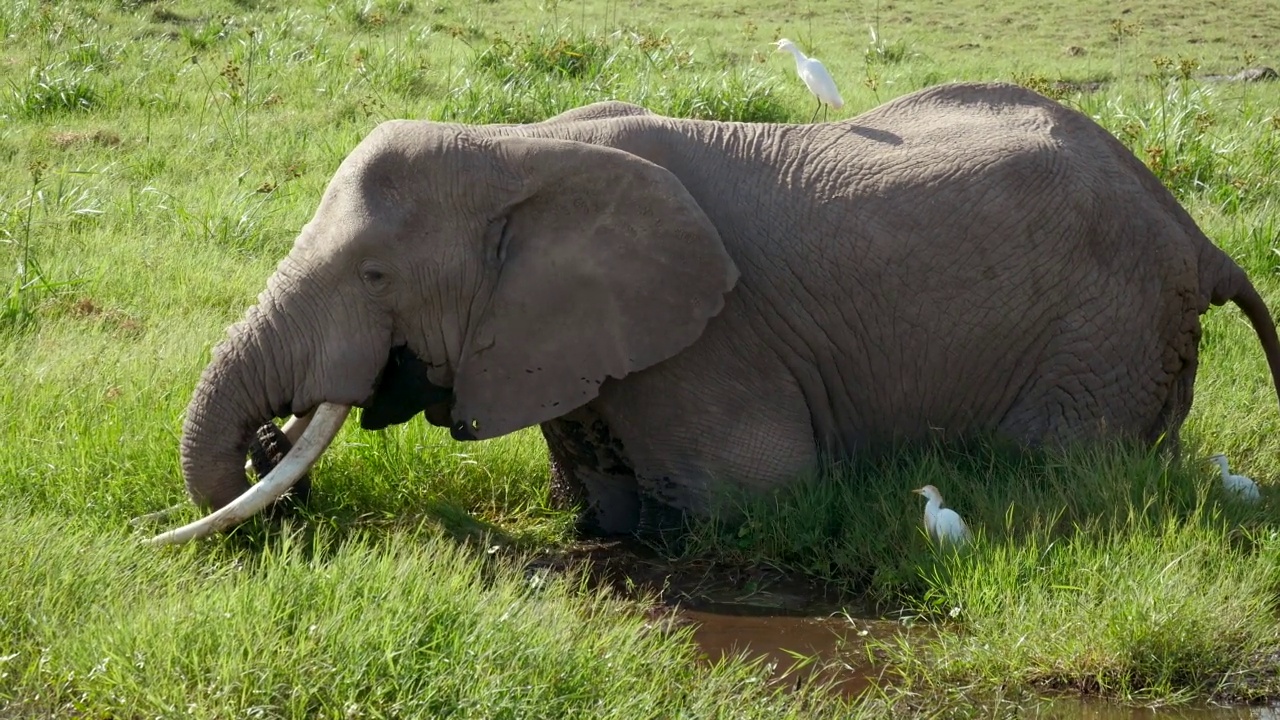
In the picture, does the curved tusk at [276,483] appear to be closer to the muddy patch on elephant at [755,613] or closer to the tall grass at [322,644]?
the tall grass at [322,644]

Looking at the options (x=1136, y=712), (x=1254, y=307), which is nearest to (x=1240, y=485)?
(x=1254, y=307)

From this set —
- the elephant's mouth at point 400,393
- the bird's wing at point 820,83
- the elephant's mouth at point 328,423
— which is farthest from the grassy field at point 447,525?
the bird's wing at point 820,83

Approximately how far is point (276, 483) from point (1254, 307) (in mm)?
3506

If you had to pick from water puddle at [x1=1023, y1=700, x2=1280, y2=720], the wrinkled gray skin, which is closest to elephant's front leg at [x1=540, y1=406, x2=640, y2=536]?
the wrinkled gray skin

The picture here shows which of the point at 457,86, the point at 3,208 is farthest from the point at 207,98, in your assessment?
the point at 3,208

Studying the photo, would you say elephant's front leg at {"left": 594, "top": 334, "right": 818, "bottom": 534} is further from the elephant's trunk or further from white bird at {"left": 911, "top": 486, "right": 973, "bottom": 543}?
the elephant's trunk

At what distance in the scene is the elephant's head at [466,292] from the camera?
474cm

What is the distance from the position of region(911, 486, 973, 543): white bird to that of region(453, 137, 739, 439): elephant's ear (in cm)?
91

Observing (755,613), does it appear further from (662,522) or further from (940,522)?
(940,522)

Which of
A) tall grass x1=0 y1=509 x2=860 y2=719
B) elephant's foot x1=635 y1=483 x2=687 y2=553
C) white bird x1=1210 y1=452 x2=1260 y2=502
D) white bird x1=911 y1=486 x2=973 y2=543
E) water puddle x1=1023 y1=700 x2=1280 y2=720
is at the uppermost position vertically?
tall grass x1=0 y1=509 x2=860 y2=719

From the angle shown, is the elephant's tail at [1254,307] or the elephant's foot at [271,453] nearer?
the elephant's foot at [271,453]

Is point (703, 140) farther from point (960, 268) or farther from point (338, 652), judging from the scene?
point (338, 652)

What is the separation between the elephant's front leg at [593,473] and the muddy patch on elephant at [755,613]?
105mm

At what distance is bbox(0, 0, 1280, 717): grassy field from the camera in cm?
389
